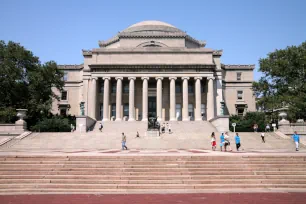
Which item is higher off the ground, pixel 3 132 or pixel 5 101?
pixel 5 101

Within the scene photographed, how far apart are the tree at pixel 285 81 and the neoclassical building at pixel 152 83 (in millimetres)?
7594

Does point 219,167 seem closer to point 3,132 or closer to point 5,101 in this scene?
point 3,132

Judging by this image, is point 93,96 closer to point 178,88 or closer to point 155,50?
point 155,50

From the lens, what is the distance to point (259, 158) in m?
16.3

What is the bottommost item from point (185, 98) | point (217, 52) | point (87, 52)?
point (185, 98)

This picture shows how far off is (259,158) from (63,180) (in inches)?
396

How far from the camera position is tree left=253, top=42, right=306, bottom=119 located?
41906 mm

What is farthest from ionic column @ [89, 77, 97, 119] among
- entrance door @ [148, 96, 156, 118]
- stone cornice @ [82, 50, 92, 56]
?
entrance door @ [148, 96, 156, 118]

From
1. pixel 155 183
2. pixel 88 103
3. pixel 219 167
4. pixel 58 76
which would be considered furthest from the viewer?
pixel 88 103

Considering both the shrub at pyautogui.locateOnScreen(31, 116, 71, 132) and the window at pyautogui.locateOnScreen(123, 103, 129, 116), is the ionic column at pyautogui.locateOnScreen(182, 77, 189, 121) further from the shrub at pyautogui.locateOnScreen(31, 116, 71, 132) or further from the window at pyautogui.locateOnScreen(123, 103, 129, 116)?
the shrub at pyautogui.locateOnScreen(31, 116, 71, 132)

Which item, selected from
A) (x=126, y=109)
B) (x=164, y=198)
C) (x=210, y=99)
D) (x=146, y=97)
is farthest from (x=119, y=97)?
(x=164, y=198)

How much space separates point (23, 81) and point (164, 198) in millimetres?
41160

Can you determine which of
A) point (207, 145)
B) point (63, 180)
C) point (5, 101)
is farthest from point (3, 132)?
point (63, 180)

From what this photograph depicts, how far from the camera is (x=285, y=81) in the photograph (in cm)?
4691
